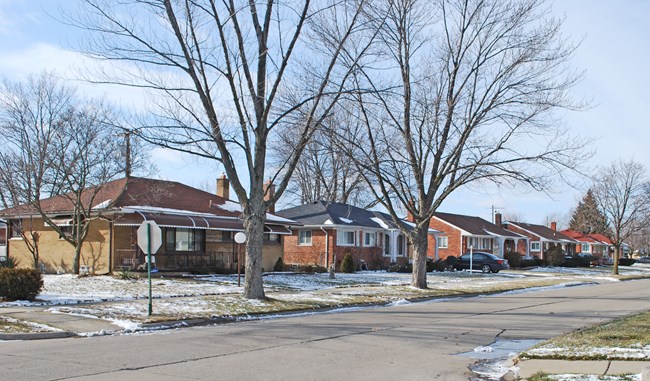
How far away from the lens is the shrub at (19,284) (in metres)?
18.5

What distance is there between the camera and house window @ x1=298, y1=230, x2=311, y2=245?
1736 inches

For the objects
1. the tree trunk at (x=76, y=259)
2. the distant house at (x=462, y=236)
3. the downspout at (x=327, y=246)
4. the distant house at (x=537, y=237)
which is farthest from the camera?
the distant house at (x=537, y=237)

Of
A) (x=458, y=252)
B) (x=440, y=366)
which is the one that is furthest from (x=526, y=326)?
(x=458, y=252)

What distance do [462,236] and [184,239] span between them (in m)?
34.4

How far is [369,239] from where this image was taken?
46.2 metres

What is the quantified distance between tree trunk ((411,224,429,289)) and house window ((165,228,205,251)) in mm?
11589

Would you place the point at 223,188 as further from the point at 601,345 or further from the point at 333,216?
the point at 601,345

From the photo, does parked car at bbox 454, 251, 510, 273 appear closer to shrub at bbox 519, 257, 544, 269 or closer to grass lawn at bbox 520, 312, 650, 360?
shrub at bbox 519, 257, 544, 269

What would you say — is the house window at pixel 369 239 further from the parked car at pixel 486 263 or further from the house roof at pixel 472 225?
the house roof at pixel 472 225

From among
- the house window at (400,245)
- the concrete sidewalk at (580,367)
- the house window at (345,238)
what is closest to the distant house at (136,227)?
the house window at (345,238)

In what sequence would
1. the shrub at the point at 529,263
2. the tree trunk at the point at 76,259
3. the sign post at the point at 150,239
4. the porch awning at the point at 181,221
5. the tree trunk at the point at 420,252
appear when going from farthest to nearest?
the shrub at the point at 529,263, the tree trunk at the point at 76,259, the porch awning at the point at 181,221, the tree trunk at the point at 420,252, the sign post at the point at 150,239

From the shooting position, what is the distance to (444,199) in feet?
87.9

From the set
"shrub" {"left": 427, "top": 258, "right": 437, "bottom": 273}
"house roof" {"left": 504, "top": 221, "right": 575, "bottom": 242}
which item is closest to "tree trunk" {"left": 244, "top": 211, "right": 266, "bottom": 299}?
"shrub" {"left": 427, "top": 258, "right": 437, "bottom": 273}

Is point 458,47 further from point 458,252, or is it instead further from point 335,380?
point 458,252
